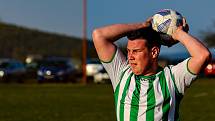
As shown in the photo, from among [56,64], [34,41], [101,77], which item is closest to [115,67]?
[101,77]

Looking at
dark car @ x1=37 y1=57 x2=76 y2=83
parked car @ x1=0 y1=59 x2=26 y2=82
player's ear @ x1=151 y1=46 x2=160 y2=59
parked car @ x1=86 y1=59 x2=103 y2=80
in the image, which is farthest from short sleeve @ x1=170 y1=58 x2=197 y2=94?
parked car @ x1=86 y1=59 x2=103 y2=80

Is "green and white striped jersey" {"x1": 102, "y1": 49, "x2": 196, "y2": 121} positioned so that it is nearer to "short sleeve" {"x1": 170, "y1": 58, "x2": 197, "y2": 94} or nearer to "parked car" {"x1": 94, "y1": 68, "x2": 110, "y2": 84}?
"short sleeve" {"x1": 170, "y1": 58, "x2": 197, "y2": 94}

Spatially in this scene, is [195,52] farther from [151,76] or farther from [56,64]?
[56,64]

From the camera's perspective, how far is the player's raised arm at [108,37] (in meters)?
5.40

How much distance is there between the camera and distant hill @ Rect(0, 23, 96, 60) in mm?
111250

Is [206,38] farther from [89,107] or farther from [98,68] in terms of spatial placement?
[89,107]

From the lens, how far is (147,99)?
5.29 metres

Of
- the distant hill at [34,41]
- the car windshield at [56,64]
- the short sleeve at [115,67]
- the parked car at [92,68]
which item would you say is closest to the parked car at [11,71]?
the car windshield at [56,64]

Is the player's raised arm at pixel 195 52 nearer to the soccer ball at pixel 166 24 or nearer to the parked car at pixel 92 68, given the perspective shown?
the soccer ball at pixel 166 24

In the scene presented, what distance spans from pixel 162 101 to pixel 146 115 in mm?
164

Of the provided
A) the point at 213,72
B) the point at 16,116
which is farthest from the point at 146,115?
the point at 213,72

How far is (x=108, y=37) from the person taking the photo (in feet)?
18.0

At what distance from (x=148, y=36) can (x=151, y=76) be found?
31 centimetres

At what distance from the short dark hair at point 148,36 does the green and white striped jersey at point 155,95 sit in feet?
0.80
